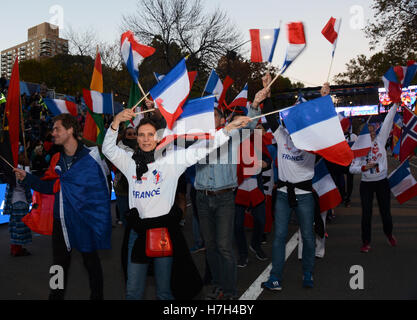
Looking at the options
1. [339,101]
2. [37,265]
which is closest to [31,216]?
[37,265]

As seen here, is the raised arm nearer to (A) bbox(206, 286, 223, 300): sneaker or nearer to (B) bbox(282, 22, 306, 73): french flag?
(A) bbox(206, 286, 223, 300): sneaker

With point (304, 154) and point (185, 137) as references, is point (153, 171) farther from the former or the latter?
point (304, 154)

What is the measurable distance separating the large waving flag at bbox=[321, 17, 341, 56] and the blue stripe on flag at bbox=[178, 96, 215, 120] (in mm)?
1799

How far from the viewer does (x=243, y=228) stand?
5730mm

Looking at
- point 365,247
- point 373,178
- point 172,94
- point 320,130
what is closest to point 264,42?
point 320,130

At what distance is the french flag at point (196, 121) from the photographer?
393 centimetres

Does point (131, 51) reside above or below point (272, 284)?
above

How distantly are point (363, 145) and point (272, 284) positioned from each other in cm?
303

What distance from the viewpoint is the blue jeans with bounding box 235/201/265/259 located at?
5723 millimetres

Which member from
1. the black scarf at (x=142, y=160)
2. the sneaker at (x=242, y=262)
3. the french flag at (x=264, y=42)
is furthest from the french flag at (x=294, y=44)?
the sneaker at (x=242, y=262)

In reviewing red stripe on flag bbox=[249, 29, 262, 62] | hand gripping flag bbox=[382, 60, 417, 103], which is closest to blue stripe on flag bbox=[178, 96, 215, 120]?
red stripe on flag bbox=[249, 29, 262, 62]

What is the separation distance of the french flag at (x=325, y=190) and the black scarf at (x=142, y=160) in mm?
3201

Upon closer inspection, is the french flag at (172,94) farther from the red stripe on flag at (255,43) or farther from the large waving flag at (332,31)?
the large waving flag at (332,31)

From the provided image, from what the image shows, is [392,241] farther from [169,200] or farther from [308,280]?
[169,200]
